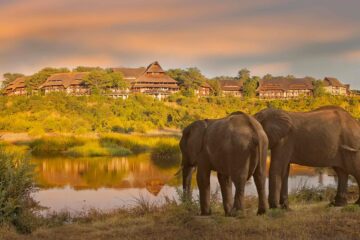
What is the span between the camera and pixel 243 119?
7594mm

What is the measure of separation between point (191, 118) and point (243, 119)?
43.6m

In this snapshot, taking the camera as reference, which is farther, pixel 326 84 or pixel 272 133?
pixel 326 84

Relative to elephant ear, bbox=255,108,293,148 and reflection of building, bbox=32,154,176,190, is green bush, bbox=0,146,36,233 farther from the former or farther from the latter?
reflection of building, bbox=32,154,176,190

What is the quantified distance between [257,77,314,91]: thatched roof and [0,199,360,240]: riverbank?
70.8 meters

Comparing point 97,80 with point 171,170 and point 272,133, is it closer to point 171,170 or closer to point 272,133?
point 171,170

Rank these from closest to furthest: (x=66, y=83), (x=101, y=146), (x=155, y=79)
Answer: (x=101, y=146), (x=66, y=83), (x=155, y=79)

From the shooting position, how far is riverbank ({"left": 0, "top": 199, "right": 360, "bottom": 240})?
21.8 feet

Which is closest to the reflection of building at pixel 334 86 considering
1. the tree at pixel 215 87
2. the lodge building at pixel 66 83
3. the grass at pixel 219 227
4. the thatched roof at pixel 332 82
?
the thatched roof at pixel 332 82

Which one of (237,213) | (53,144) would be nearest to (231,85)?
(53,144)

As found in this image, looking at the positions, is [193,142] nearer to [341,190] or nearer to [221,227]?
[221,227]

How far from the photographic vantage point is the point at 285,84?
79938 millimetres

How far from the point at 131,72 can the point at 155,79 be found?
11.3m

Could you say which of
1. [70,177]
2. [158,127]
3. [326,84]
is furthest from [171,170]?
[326,84]

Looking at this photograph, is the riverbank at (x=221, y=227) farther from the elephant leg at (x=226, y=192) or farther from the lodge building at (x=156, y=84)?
the lodge building at (x=156, y=84)
